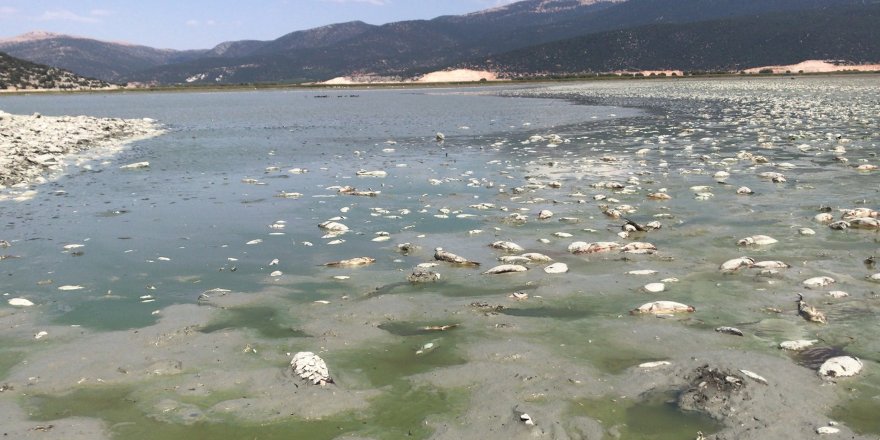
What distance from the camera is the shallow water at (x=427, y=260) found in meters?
5.97

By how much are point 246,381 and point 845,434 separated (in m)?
4.66

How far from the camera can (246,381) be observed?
555 centimetres

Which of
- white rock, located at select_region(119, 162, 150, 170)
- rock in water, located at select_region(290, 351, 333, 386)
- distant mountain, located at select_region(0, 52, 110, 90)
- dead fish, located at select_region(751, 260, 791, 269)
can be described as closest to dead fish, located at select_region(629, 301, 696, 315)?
dead fish, located at select_region(751, 260, 791, 269)

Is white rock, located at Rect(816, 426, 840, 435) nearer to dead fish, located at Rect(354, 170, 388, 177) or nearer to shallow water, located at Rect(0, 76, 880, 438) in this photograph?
shallow water, located at Rect(0, 76, 880, 438)

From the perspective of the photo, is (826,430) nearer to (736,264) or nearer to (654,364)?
(654,364)

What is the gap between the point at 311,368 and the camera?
5547 mm

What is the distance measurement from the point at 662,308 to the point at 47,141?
2802 centimetres

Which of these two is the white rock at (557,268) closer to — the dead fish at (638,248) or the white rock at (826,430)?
the dead fish at (638,248)

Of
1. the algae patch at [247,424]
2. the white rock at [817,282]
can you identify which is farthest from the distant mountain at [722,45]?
the algae patch at [247,424]

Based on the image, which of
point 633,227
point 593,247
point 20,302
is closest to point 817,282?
point 593,247

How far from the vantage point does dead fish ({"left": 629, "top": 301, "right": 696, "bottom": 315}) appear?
22.6 feet

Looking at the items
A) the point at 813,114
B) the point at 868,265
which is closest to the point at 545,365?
the point at 868,265

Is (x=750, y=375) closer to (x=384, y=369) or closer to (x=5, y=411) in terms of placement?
(x=384, y=369)

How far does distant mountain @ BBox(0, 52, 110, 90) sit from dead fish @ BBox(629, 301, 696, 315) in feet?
536
